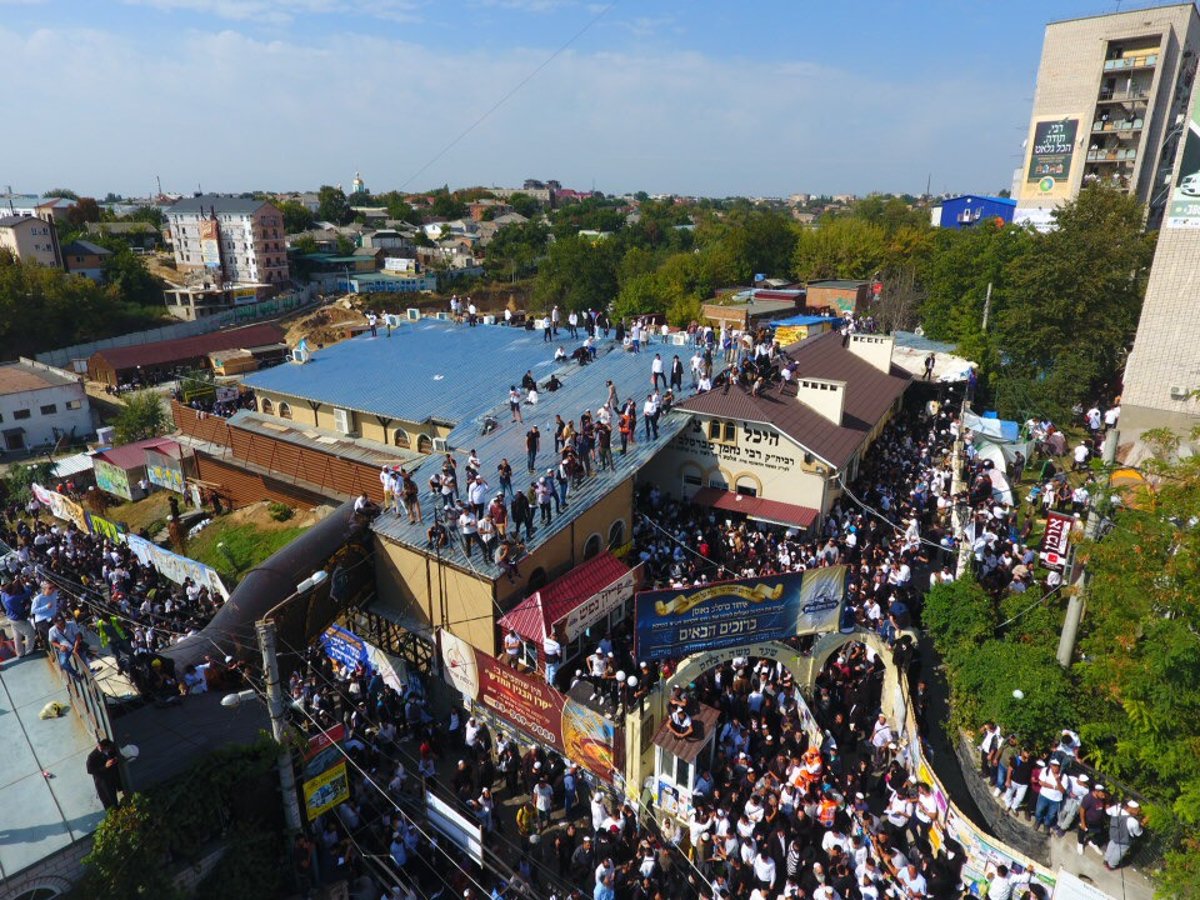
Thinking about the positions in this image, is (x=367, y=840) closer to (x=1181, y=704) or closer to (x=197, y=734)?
(x=197, y=734)

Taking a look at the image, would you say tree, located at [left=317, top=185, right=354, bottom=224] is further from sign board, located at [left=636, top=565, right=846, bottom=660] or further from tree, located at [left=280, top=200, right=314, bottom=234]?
sign board, located at [left=636, top=565, right=846, bottom=660]

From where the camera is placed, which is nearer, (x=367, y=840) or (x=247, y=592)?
(x=367, y=840)

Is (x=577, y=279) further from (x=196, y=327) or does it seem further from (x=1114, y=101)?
(x=1114, y=101)

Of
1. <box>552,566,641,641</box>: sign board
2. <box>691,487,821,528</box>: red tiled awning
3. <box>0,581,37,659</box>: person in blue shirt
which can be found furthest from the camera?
<box>691,487,821,528</box>: red tiled awning

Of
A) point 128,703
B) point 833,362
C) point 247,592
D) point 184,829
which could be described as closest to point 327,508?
point 247,592

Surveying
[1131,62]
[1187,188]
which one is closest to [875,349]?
[1187,188]

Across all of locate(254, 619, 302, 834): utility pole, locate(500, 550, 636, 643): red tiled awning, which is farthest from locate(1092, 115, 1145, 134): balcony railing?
locate(254, 619, 302, 834): utility pole

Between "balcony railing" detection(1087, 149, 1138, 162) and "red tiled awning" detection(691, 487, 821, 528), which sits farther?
"balcony railing" detection(1087, 149, 1138, 162)
